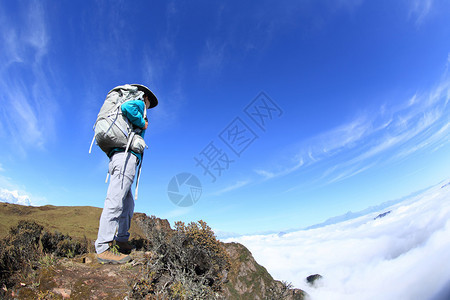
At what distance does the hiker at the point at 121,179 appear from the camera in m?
3.60

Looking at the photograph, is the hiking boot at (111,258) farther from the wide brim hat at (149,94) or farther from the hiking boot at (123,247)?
the wide brim hat at (149,94)

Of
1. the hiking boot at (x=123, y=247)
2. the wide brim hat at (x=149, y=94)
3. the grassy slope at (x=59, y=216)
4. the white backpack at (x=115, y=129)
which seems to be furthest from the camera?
the grassy slope at (x=59, y=216)

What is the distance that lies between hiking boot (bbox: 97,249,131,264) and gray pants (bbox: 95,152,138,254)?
0.09 m

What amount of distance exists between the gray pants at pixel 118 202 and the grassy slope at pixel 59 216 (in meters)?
9.44

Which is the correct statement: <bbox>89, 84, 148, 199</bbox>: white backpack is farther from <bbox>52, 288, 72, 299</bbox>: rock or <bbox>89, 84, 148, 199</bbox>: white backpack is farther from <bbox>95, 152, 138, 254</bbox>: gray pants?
<bbox>52, 288, 72, 299</bbox>: rock

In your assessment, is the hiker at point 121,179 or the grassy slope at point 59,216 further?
the grassy slope at point 59,216

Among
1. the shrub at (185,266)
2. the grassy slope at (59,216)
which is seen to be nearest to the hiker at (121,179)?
the shrub at (185,266)

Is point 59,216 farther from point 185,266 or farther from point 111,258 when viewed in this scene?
point 185,266

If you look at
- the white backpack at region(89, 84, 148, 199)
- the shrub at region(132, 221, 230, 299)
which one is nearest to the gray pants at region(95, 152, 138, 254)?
the white backpack at region(89, 84, 148, 199)

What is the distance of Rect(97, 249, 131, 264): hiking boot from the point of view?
3436mm

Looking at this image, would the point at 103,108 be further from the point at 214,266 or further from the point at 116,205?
the point at 214,266

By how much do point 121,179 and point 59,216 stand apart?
601 inches

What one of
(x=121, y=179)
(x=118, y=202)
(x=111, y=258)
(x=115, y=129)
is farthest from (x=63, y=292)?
(x=115, y=129)

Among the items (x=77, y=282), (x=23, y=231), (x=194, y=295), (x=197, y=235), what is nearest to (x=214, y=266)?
(x=197, y=235)
